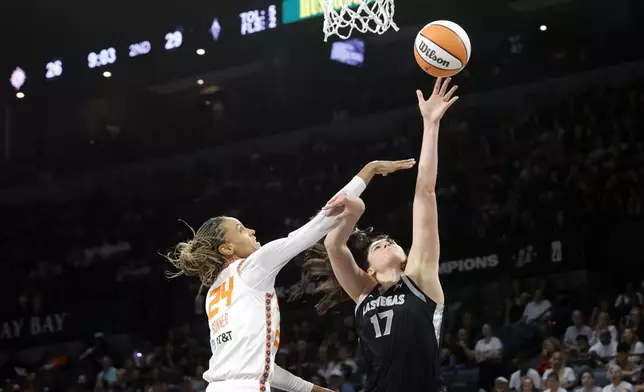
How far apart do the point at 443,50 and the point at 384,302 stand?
5.08 ft

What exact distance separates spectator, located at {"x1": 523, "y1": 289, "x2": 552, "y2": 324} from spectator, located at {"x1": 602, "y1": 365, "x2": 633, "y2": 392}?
86.4 inches

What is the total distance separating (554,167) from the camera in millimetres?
14141

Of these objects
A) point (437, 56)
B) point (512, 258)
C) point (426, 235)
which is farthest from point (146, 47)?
point (426, 235)

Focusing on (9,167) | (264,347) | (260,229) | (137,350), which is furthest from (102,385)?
(264,347)

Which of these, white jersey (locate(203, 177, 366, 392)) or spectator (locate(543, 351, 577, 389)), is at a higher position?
white jersey (locate(203, 177, 366, 392))

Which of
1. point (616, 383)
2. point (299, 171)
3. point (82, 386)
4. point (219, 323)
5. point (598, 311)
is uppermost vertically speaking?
point (299, 171)

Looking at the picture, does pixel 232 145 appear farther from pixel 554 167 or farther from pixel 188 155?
pixel 554 167

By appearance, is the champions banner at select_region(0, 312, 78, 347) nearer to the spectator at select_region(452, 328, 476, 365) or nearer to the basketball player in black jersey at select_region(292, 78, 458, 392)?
the spectator at select_region(452, 328, 476, 365)

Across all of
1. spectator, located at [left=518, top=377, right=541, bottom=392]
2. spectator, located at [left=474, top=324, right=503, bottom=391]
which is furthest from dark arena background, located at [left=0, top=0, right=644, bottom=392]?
spectator, located at [left=518, top=377, right=541, bottom=392]

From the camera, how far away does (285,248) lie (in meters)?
4.20

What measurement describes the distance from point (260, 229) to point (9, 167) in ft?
26.6

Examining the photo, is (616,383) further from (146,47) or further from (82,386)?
(146,47)

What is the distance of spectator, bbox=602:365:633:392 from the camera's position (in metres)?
9.35

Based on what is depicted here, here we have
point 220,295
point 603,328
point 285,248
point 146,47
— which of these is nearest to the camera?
point 285,248
